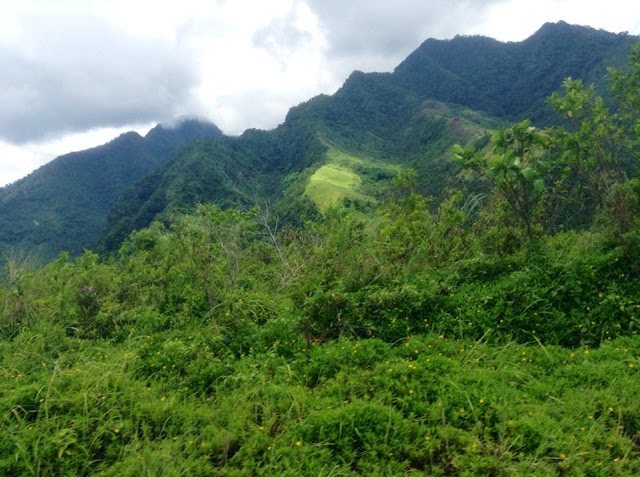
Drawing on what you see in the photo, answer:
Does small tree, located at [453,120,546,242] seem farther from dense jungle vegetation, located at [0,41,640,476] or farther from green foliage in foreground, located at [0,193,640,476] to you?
green foliage in foreground, located at [0,193,640,476]

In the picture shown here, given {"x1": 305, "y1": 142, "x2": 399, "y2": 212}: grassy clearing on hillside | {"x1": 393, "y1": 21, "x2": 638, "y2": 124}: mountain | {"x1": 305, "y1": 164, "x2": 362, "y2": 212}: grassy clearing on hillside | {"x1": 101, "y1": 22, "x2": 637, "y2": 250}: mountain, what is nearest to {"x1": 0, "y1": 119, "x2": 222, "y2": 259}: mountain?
{"x1": 101, "y1": 22, "x2": 637, "y2": 250}: mountain

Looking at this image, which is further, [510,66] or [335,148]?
[510,66]

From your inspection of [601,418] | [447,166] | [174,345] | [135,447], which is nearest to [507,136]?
[601,418]

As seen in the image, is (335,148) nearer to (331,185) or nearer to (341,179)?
(341,179)

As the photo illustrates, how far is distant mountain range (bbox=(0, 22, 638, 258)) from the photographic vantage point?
64125mm

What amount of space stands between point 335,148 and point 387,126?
111ft

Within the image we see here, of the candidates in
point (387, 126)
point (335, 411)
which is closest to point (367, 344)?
point (335, 411)

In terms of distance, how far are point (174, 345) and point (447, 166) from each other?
52.2m

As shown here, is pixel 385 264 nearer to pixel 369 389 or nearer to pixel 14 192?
pixel 369 389

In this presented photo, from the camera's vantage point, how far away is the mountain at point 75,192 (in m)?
77.7

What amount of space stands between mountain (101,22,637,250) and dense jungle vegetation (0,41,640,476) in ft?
117

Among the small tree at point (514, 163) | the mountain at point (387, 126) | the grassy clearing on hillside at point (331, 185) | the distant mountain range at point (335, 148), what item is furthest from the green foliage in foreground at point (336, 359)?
the grassy clearing on hillside at point (331, 185)

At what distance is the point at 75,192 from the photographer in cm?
10306

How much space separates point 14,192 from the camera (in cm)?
9425
